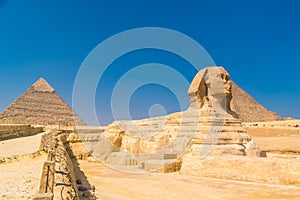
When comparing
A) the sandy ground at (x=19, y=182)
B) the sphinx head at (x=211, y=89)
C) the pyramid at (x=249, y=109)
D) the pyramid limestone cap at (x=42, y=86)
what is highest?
the pyramid limestone cap at (x=42, y=86)

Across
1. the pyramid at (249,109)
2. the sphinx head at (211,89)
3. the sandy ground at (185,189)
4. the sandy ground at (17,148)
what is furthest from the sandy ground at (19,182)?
the pyramid at (249,109)

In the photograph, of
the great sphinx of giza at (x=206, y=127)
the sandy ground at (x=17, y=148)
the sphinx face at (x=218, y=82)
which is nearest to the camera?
the great sphinx of giza at (x=206, y=127)

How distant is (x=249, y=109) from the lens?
62156 millimetres

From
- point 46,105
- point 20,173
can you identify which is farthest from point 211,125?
point 46,105

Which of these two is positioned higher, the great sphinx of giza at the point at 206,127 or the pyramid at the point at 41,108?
the pyramid at the point at 41,108

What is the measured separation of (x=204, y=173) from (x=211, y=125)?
1912 mm

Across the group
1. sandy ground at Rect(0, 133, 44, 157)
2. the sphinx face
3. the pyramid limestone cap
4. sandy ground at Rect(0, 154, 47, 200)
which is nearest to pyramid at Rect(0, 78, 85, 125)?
the pyramid limestone cap

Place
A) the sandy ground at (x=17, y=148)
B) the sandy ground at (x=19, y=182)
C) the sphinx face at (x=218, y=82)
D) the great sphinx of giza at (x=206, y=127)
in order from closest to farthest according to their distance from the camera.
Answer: the sandy ground at (x=19, y=182) → the great sphinx of giza at (x=206, y=127) → the sphinx face at (x=218, y=82) → the sandy ground at (x=17, y=148)

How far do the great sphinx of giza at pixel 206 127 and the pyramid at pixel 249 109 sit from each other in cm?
4973

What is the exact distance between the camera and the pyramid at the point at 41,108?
83750 millimetres

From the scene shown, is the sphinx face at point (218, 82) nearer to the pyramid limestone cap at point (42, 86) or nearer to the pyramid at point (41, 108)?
→ the pyramid at point (41, 108)

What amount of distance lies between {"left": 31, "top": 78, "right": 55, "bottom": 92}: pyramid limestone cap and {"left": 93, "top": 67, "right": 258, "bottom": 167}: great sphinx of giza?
88914mm

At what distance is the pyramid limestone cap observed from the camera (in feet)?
313

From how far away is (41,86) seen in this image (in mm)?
97250
